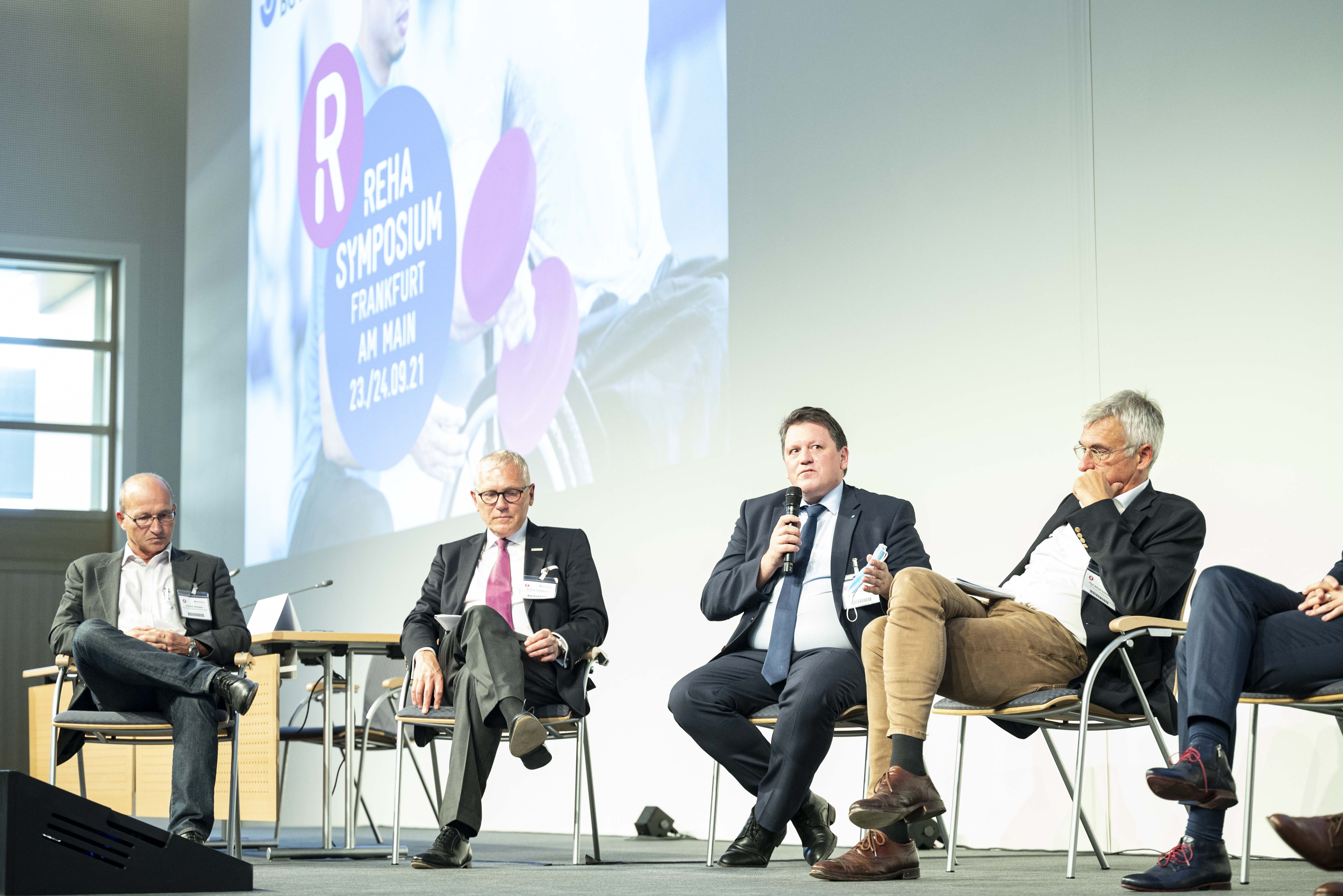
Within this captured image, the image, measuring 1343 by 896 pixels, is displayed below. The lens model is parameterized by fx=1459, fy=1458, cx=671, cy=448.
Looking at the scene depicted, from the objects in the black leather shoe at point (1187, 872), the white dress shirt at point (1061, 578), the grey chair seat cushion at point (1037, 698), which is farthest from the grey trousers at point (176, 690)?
the black leather shoe at point (1187, 872)

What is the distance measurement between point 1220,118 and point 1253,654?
1.69 metres

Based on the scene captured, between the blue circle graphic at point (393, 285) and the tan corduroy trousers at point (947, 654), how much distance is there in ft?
12.2

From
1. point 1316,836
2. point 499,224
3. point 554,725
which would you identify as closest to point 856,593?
point 554,725

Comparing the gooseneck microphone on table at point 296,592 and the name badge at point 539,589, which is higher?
the name badge at point 539,589

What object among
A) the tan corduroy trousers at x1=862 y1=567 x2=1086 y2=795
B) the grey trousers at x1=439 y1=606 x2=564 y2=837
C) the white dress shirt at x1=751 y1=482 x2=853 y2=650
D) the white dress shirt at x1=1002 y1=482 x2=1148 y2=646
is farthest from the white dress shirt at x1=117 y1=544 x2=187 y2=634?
the white dress shirt at x1=1002 y1=482 x2=1148 y2=646

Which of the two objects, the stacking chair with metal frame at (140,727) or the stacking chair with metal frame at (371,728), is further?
the stacking chair with metal frame at (371,728)

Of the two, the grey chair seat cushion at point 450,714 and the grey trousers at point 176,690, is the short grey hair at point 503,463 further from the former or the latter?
the grey trousers at point 176,690

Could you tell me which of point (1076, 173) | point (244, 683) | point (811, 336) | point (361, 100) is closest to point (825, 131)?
point (811, 336)

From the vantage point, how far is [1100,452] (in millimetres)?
3162

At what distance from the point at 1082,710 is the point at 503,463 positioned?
1649 mm

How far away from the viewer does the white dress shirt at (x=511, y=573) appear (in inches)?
148

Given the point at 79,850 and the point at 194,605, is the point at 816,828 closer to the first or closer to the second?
the point at 79,850

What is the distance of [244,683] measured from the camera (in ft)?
11.1

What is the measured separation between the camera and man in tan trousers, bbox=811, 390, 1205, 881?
2748 millimetres
